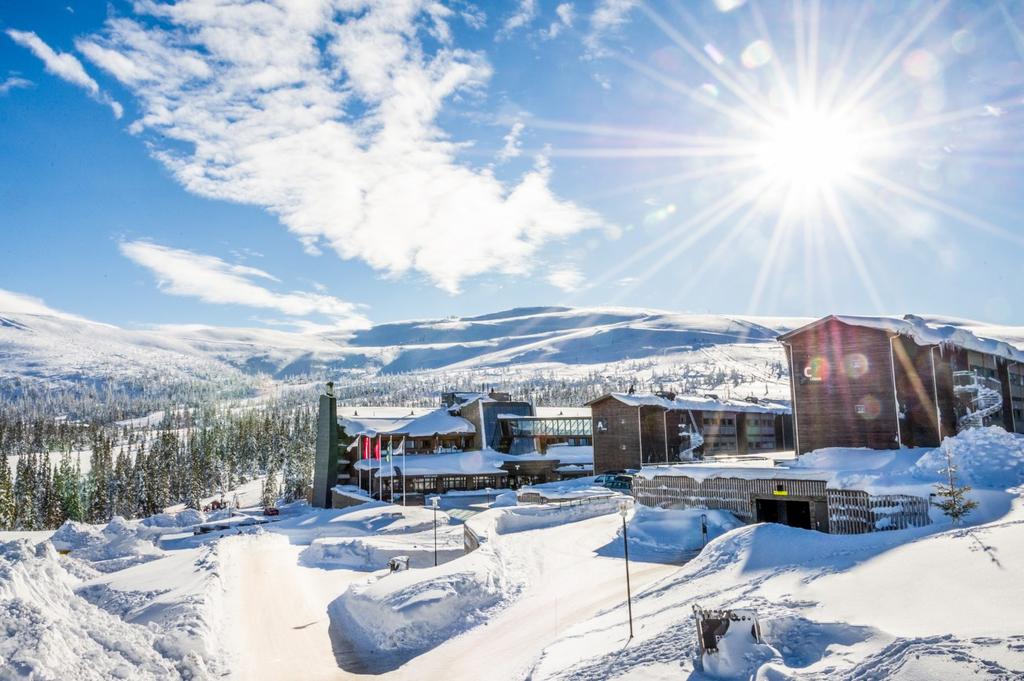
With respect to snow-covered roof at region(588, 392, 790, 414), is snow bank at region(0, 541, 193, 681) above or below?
below

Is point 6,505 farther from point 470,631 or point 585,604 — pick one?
point 585,604

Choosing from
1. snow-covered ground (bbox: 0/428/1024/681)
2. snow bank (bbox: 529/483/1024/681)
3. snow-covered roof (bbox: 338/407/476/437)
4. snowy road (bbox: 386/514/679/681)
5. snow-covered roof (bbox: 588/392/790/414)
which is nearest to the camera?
snow bank (bbox: 529/483/1024/681)

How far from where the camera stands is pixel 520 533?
3591cm

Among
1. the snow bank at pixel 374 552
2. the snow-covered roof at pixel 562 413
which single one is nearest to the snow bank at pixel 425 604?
the snow bank at pixel 374 552

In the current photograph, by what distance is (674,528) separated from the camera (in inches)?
1264

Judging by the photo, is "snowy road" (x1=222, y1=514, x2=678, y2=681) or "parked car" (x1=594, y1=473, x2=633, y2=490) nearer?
"snowy road" (x1=222, y1=514, x2=678, y2=681)

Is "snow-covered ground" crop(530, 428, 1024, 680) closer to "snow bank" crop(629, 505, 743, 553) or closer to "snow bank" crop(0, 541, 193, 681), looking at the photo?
"snow bank" crop(629, 505, 743, 553)

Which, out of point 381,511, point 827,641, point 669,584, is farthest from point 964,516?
point 381,511

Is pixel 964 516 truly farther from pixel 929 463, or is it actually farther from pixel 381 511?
pixel 381 511

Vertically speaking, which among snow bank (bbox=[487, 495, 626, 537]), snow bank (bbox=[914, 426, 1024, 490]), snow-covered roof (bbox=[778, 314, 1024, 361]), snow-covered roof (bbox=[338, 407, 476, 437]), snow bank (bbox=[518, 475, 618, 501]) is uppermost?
snow-covered roof (bbox=[778, 314, 1024, 361])

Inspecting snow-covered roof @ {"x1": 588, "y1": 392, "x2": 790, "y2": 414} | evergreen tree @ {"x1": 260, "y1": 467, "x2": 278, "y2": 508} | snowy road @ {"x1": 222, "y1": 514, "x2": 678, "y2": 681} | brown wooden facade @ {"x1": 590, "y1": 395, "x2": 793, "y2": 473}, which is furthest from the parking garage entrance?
evergreen tree @ {"x1": 260, "y1": 467, "x2": 278, "y2": 508}

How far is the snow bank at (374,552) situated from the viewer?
1463 inches

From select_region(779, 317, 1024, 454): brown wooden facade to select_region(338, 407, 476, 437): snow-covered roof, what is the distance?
4012 cm

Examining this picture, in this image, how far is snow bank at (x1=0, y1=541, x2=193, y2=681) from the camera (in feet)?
43.3
